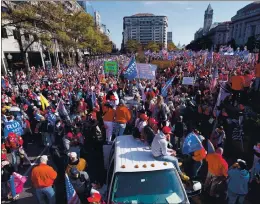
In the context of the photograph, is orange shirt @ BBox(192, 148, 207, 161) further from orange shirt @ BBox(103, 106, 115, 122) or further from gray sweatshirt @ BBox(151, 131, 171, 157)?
orange shirt @ BBox(103, 106, 115, 122)

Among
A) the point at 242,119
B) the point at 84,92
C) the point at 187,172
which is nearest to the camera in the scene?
the point at 187,172

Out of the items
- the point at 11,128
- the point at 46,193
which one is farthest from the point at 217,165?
the point at 11,128

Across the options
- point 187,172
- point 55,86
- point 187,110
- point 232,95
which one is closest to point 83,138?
point 187,172

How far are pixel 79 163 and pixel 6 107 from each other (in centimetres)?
661

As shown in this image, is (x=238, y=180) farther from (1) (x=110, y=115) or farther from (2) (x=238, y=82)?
(2) (x=238, y=82)

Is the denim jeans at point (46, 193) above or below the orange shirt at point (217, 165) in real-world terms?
below

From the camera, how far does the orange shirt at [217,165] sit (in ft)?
Answer: 18.2

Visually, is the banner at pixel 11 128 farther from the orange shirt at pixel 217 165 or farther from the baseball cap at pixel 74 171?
the orange shirt at pixel 217 165

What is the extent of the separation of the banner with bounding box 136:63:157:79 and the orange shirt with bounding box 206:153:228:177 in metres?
7.65

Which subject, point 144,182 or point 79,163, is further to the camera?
point 79,163

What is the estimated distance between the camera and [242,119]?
8984mm

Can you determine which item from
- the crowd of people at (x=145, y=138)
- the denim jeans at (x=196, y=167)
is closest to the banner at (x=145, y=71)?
the crowd of people at (x=145, y=138)

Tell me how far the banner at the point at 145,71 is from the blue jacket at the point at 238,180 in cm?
819

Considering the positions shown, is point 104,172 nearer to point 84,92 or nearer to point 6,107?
point 6,107
